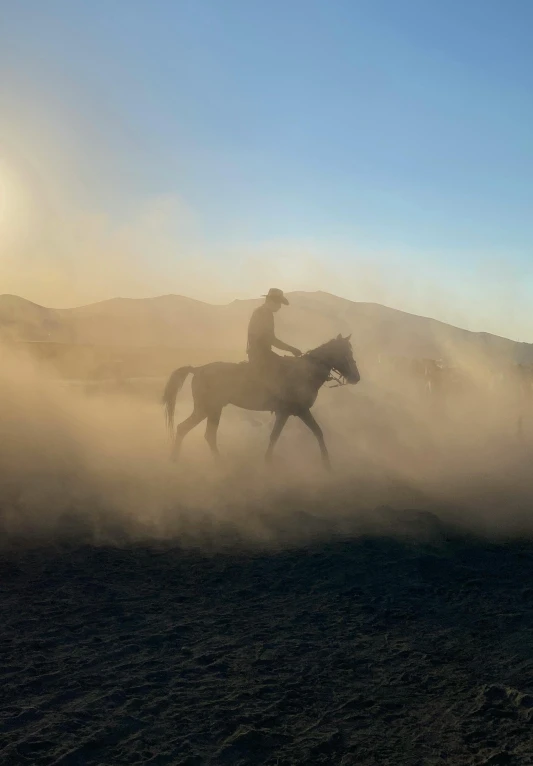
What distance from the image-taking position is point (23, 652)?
4312 mm

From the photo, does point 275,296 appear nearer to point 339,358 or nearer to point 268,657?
point 339,358

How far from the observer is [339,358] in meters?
11.6

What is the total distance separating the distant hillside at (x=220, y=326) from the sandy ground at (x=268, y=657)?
96.1 feet

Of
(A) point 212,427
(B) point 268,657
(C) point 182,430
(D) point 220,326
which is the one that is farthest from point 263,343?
(D) point 220,326

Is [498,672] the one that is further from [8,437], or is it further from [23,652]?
[8,437]

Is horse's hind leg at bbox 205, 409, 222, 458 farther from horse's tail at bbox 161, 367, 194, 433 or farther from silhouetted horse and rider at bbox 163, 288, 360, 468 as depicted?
horse's tail at bbox 161, 367, 194, 433

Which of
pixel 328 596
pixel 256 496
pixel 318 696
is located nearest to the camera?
pixel 318 696

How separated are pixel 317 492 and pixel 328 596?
156 inches

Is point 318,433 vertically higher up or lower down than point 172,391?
lower down

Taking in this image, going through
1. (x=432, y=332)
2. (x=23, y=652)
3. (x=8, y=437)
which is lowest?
(x=23, y=652)

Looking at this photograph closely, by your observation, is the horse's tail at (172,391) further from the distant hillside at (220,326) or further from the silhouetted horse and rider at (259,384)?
the distant hillside at (220,326)

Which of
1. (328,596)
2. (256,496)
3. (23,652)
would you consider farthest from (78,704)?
(256,496)

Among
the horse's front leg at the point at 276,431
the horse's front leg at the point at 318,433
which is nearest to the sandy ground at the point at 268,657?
the horse's front leg at the point at 318,433

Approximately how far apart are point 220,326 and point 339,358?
262ft
